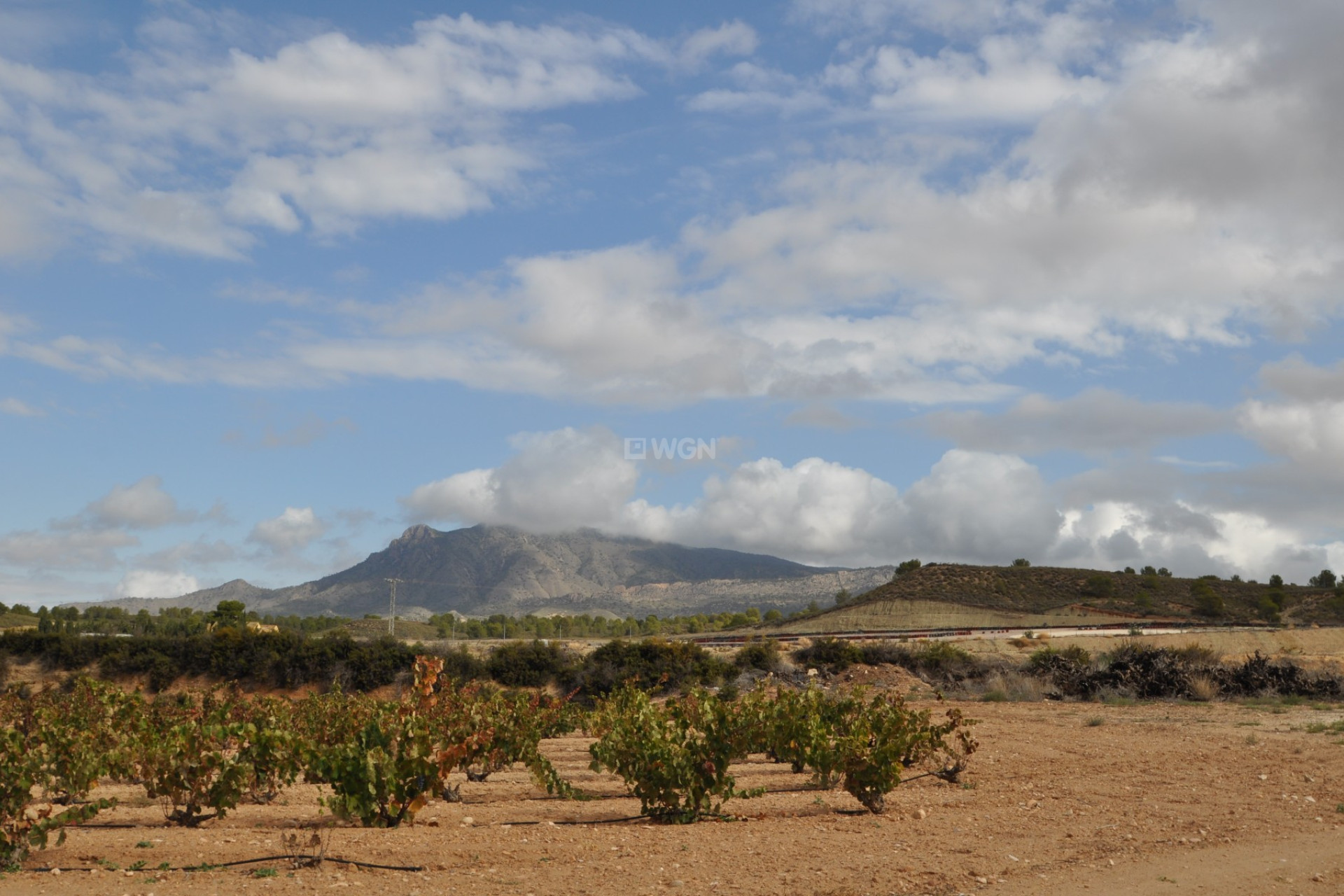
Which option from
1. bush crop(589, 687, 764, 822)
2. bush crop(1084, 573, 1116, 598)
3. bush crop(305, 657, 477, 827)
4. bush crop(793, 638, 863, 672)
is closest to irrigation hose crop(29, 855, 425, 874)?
bush crop(305, 657, 477, 827)

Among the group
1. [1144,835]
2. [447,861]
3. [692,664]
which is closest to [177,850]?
[447,861]

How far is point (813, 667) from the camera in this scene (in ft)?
115

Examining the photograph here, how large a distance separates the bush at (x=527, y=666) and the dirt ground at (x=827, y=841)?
19426 mm

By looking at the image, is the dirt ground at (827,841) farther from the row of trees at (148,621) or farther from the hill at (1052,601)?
the hill at (1052,601)

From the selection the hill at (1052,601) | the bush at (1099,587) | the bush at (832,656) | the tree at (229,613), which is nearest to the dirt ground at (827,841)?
the bush at (832,656)

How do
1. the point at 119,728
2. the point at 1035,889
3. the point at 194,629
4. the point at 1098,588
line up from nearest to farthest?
the point at 1035,889 → the point at 119,728 → the point at 194,629 → the point at 1098,588

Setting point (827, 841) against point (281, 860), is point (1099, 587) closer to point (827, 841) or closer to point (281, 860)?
point (827, 841)

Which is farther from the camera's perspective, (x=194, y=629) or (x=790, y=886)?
(x=194, y=629)

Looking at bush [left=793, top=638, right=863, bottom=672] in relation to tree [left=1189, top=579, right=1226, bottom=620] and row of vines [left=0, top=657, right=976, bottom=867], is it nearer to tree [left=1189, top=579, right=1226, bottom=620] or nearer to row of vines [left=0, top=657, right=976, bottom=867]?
row of vines [left=0, top=657, right=976, bottom=867]

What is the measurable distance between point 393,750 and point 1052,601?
86.1 metres

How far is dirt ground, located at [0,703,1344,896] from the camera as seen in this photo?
8125 mm

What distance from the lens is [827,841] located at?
10.0m

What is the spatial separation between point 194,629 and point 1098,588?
72656 mm

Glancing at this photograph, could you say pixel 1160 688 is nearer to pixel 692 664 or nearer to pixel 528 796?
pixel 692 664
